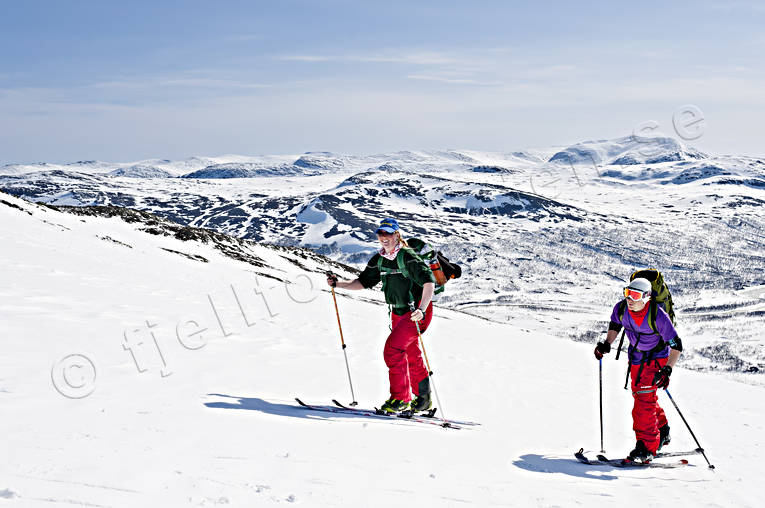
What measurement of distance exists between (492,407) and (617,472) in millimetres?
3443

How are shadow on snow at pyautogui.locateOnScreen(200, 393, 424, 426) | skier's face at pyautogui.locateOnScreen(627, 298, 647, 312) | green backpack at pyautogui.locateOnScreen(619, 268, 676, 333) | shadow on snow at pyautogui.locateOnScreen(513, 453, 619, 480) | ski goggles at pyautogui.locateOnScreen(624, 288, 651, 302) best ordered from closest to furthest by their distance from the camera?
shadow on snow at pyautogui.locateOnScreen(513, 453, 619, 480), shadow on snow at pyautogui.locateOnScreen(200, 393, 424, 426), ski goggles at pyautogui.locateOnScreen(624, 288, 651, 302), skier's face at pyautogui.locateOnScreen(627, 298, 647, 312), green backpack at pyautogui.locateOnScreen(619, 268, 676, 333)

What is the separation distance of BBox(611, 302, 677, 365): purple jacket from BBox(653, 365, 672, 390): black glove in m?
0.29

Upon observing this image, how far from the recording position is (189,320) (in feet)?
46.0

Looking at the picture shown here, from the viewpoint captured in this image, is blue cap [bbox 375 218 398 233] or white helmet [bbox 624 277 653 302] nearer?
white helmet [bbox 624 277 653 302]

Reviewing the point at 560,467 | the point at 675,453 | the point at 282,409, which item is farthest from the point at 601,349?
the point at 282,409

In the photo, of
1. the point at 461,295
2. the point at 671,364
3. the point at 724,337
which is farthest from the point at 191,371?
the point at 461,295

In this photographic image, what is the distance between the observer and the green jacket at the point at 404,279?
313 inches

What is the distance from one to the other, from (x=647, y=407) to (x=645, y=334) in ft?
3.70

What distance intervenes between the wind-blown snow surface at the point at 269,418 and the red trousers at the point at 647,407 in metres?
0.62

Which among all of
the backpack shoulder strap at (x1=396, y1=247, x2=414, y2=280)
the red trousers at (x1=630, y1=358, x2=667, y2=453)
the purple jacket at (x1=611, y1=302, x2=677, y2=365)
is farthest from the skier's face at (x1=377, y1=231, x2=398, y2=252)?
the red trousers at (x1=630, y1=358, x2=667, y2=453)

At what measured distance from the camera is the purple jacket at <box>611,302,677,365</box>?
7.55 metres

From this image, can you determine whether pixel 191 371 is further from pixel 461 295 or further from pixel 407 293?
pixel 461 295

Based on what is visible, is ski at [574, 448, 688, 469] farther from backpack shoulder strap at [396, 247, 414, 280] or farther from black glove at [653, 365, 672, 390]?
backpack shoulder strap at [396, 247, 414, 280]

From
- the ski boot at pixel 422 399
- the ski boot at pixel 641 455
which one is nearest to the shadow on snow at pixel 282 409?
the ski boot at pixel 422 399
